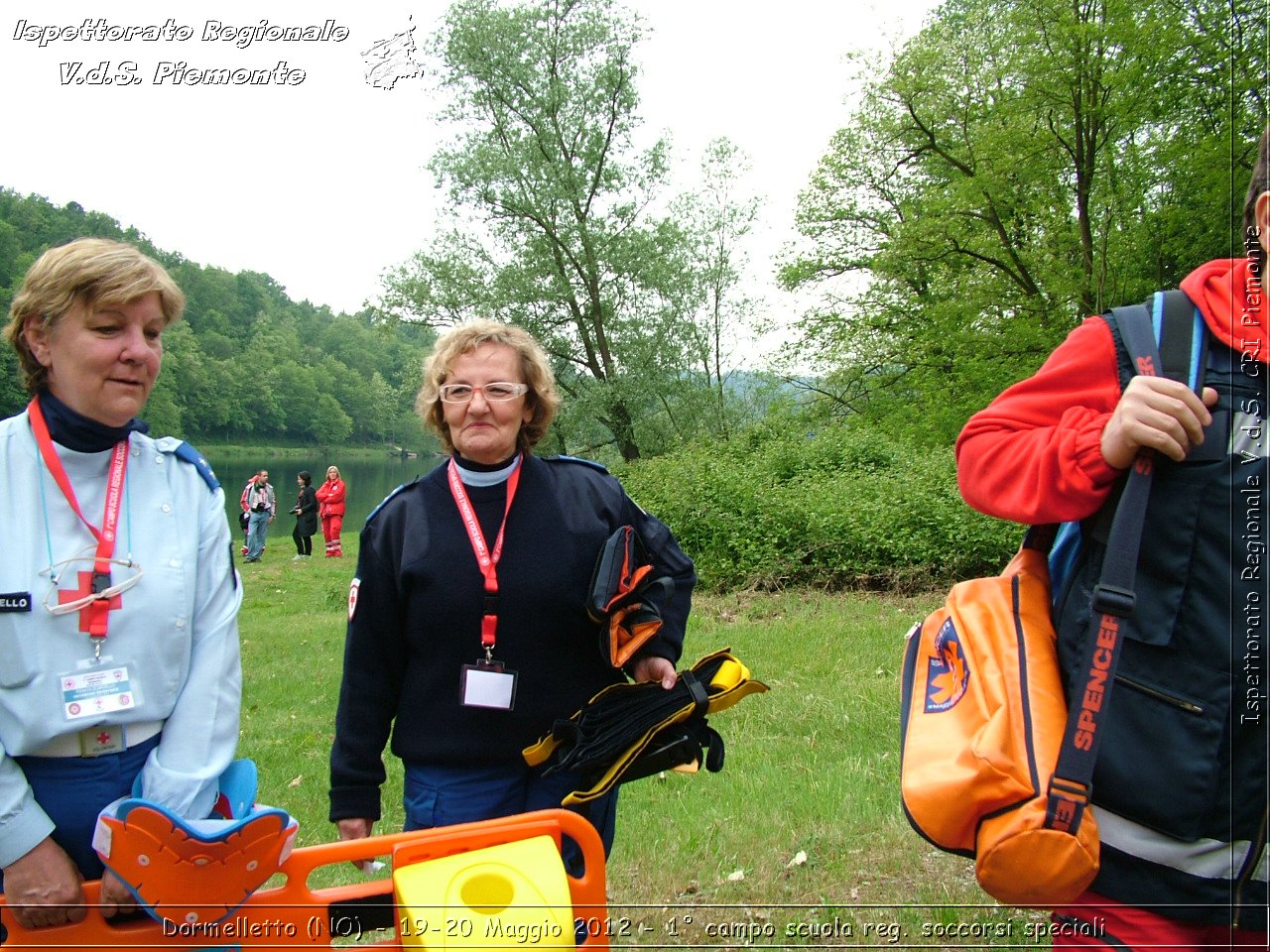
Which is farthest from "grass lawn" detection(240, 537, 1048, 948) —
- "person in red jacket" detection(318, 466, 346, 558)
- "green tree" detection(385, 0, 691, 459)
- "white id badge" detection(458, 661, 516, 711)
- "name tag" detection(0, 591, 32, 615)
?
"green tree" detection(385, 0, 691, 459)

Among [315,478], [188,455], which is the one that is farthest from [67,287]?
[315,478]

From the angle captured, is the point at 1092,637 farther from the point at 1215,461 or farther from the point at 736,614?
the point at 736,614

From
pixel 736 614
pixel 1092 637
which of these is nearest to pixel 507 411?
pixel 1092 637

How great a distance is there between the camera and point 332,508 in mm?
21016

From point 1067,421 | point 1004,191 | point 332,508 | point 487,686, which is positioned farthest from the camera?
point 332,508

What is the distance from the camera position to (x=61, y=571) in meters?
1.98

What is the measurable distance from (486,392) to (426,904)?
1363 mm

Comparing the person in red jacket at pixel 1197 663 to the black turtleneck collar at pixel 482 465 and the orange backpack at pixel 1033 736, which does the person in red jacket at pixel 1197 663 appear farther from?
the black turtleneck collar at pixel 482 465

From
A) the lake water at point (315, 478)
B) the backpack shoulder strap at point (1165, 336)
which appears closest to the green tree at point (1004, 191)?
the backpack shoulder strap at point (1165, 336)

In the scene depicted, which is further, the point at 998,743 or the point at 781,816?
the point at 781,816

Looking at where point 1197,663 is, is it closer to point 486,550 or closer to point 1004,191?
point 486,550

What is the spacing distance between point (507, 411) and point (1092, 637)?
1644 millimetres

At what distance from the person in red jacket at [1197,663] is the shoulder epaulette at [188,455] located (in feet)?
6.85

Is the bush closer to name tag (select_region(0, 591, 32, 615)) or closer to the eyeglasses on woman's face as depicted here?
the eyeglasses on woman's face
